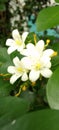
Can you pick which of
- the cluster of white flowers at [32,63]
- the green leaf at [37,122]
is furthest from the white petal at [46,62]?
the green leaf at [37,122]

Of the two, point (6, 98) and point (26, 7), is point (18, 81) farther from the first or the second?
point (26, 7)

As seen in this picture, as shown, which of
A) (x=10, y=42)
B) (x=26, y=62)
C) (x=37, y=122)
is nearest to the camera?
(x=37, y=122)

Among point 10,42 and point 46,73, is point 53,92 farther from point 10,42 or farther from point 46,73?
point 10,42

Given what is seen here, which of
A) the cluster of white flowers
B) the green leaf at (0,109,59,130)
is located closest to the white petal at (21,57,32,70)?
the cluster of white flowers

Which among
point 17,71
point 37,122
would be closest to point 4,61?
point 17,71

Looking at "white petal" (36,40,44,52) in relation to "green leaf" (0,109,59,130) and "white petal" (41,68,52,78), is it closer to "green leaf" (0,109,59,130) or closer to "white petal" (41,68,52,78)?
"white petal" (41,68,52,78)

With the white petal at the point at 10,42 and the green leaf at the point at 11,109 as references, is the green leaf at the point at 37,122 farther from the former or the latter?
the white petal at the point at 10,42

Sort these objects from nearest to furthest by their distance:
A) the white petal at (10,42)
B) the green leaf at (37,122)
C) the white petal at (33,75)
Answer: the green leaf at (37,122) < the white petal at (33,75) < the white petal at (10,42)
